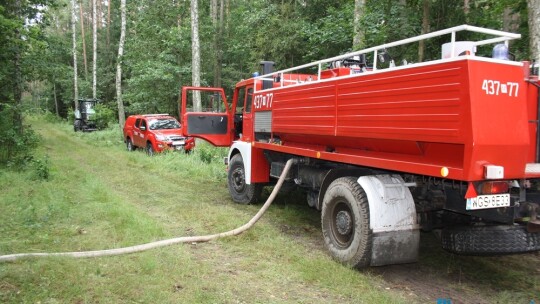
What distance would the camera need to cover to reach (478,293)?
177 inches

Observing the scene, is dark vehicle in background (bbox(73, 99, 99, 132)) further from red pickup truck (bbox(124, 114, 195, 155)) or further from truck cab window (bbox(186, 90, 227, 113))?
red pickup truck (bbox(124, 114, 195, 155))

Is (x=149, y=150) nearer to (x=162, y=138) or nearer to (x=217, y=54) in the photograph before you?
(x=162, y=138)

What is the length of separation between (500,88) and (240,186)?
5882mm

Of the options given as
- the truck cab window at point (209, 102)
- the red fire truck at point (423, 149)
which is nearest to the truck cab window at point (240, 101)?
the truck cab window at point (209, 102)

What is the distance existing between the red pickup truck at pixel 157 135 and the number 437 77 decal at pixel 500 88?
12.7 meters

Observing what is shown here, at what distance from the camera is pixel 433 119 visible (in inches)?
155

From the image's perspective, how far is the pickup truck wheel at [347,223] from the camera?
4.79 m

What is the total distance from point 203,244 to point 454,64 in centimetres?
400

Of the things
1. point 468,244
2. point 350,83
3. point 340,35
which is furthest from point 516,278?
point 340,35

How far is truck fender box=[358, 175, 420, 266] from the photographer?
463 centimetres

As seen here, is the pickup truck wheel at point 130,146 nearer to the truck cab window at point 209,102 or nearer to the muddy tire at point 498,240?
the truck cab window at point 209,102

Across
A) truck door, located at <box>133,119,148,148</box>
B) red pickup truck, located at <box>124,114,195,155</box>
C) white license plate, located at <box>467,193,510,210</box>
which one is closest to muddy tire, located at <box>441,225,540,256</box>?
white license plate, located at <box>467,193,510,210</box>

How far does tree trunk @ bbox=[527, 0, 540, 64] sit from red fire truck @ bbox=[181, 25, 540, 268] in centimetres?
226

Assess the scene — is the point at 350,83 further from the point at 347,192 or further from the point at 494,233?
the point at 494,233
